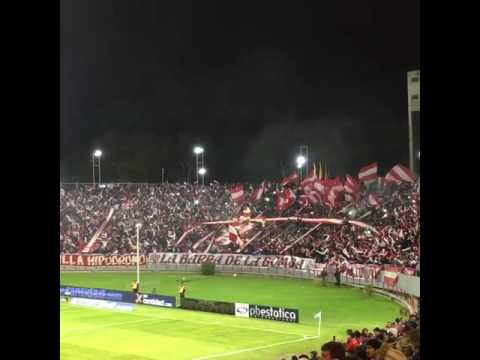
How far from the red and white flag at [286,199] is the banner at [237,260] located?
3.23 m

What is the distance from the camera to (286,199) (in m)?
30.7

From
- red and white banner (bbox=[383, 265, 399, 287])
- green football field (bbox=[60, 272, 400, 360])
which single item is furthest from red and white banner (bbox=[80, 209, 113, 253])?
red and white banner (bbox=[383, 265, 399, 287])

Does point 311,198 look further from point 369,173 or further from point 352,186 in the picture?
point 369,173

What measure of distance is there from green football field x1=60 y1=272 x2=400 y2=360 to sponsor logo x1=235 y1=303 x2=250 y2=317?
0.72 feet

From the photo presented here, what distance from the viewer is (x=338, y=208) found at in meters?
27.9

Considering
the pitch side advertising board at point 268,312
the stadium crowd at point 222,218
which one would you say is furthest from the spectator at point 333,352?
the stadium crowd at point 222,218

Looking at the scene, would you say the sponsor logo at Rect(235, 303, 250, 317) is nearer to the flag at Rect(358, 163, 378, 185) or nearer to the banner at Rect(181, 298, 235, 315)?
the banner at Rect(181, 298, 235, 315)

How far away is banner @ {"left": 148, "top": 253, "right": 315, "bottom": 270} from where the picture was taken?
88.2ft

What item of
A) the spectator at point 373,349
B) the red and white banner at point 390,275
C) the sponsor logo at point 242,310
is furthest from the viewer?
the red and white banner at point 390,275

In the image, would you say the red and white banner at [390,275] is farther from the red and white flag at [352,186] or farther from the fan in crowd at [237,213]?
the red and white flag at [352,186]

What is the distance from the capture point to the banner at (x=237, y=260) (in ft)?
88.2

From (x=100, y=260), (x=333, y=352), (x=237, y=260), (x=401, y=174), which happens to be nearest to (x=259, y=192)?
(x=237, y=260)
